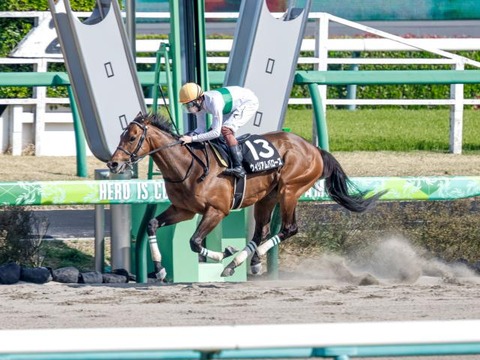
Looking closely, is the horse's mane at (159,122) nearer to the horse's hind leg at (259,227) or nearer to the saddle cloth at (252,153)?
the saddle cloth at (252,153)

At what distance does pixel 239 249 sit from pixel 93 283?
125cm

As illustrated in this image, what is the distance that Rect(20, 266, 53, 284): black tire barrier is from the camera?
8422 mm

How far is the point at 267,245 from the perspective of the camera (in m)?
8.70

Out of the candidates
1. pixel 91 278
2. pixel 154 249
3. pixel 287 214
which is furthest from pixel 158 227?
pixel 287 214

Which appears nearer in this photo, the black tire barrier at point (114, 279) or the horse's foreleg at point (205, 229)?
the horse's foreleg at point (205, 229)

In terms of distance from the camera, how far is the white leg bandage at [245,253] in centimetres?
847

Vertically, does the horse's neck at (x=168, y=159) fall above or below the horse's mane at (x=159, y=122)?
below

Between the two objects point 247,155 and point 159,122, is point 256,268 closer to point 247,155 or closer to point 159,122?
point 247,155

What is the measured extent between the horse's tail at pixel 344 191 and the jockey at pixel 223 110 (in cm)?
78

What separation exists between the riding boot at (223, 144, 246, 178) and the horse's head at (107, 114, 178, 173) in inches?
19.0

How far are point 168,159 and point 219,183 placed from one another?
449 mm

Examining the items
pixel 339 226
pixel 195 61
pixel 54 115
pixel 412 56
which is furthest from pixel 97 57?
pixel 412 56

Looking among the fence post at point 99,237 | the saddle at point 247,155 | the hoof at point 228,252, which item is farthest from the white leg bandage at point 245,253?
the fence post at point 99,237

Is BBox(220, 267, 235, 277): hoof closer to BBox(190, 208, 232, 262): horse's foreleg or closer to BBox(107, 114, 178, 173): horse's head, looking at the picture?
BBox(190, 208, 232, 262): horse's foreleg
